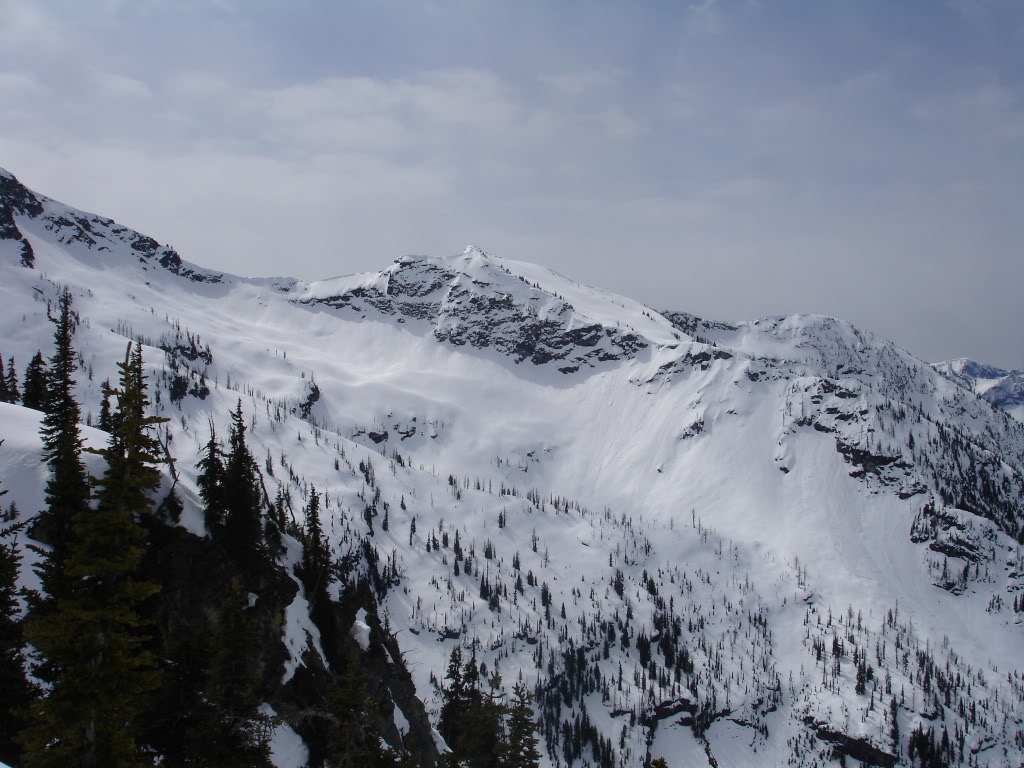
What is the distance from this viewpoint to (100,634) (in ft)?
65.5

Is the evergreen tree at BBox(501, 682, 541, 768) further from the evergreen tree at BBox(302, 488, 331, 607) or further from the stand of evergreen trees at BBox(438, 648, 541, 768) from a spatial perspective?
the evergreen tree at BBox(302, 488, 331, 607)

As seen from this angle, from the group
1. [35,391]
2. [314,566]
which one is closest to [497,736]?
[314,566]

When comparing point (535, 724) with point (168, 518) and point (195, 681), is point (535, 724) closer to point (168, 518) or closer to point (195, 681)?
point (195, 681)

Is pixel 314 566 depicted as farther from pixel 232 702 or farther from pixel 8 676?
pixel 232 702

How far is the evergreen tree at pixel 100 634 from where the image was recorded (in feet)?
64.6

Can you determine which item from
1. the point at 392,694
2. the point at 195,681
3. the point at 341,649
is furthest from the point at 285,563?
the point at 195,681

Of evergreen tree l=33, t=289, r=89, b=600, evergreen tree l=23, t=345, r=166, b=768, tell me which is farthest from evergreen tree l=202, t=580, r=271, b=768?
evergreen tree l=23, t=345, r=166, b=768

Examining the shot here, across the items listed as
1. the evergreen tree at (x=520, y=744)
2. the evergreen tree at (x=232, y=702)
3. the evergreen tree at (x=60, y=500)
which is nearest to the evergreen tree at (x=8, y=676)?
the evergreen tree at (x=60, y=500)

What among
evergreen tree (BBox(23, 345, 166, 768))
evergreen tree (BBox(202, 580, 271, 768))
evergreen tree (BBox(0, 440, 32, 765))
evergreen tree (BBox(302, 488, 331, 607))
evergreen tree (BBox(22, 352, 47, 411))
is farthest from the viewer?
evergreen tree (BBox(22, 352, 47, 411))

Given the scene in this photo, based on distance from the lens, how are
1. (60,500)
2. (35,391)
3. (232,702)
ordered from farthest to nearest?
(35,391) → (60,500) → (232,702)

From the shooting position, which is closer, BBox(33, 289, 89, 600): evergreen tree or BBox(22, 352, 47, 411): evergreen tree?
BBox(33, 289, 89, 600): evergreen tree

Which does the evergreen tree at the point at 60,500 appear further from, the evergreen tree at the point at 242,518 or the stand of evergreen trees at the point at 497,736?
the stand of evergreen trees at the point at 497,736

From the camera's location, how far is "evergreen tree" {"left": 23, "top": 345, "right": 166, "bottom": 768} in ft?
64.6

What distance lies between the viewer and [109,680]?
20141 mm
